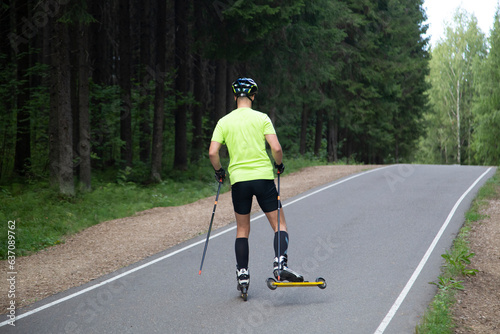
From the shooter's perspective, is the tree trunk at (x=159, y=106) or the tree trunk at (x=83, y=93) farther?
the tree trunk at (x=159, y=106)

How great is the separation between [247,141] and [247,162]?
0.80ft

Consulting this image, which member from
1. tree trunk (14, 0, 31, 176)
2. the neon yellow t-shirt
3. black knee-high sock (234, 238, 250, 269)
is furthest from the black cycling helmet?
tree trunk (14, 0, 31, 176)

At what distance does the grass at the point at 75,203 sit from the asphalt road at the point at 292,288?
335cm

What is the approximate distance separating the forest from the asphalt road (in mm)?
7627

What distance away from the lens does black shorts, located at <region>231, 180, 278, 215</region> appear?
5.58 m

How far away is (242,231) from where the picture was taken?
575 centimetres

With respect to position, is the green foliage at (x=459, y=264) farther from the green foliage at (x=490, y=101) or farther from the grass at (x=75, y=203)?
the green foliage at (x=490, y=101)

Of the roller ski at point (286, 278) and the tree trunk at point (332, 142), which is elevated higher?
the tree trunk at point (332, 142)

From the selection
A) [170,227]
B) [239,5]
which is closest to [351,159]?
[239,5]

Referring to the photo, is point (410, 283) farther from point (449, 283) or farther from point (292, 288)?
point (292, 288)

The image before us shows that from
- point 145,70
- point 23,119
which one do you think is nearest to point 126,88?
point 145,70

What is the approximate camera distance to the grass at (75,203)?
10.3m

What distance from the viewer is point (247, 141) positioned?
18.4ft

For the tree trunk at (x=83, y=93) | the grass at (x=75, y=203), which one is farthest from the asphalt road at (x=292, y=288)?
the tree trunk at (x=83, y=93)
